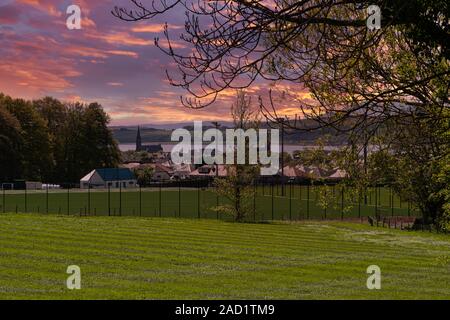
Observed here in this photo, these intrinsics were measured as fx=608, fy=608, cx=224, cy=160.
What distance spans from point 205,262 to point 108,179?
3517 inches

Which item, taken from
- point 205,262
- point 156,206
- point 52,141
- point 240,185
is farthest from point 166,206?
point 205,262

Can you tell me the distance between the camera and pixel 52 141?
113m

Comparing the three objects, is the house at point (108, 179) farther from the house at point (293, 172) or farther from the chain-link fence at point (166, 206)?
the house at point (293, 172)

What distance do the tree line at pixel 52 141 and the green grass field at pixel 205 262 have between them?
62.4 meters

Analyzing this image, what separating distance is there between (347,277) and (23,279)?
1143cm

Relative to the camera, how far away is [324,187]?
19500mm

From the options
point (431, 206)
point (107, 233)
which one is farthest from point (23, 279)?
point (431, 206)

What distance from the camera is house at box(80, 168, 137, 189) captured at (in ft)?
353

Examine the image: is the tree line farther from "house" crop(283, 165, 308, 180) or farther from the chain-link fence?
"house" crop(283, 165, 308, 180)

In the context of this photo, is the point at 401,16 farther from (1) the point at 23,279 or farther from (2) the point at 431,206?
(2) the point at 431,206

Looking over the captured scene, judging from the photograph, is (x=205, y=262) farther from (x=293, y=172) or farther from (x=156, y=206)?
(x=293, y=172)

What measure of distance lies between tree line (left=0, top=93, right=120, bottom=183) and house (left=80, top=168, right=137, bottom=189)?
3.34 m

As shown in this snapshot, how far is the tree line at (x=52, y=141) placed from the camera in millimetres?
101750

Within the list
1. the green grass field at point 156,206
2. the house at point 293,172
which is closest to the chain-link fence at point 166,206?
the green grass field at point 156,206
